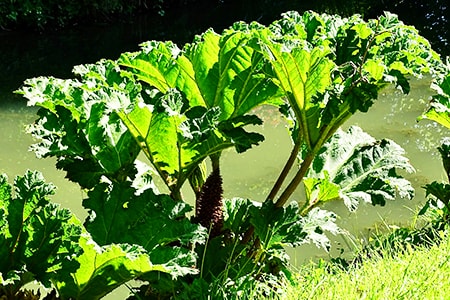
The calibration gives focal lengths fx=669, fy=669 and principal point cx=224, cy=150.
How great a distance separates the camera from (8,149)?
16.0ft

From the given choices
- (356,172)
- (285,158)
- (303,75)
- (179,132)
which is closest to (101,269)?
(179,132)

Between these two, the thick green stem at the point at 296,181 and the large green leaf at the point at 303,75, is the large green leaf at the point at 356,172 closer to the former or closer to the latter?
the thick green stem at the point at 296,181

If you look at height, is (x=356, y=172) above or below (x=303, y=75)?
below

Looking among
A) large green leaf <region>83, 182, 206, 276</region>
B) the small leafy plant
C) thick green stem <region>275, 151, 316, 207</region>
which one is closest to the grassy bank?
the small leafy plant

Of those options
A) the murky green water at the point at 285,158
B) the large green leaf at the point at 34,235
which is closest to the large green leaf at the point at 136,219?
the large green leaf at the point at 34,235

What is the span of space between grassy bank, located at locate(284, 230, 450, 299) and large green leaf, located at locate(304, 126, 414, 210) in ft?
0.74

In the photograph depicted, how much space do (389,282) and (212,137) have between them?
733 millimetres

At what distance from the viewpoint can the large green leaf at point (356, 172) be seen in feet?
7.79

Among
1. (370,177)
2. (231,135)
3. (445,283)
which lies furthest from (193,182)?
(445,283)

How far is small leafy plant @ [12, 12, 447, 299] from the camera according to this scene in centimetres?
214

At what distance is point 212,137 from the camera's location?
2.21 metres

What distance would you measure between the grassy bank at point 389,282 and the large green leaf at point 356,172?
0.22 meters

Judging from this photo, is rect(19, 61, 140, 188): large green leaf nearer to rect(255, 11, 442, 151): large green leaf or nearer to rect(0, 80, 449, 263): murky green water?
rect(255, 11, 442, 151): large green leaf

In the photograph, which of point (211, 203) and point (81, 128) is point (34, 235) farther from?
point (211, 203)
